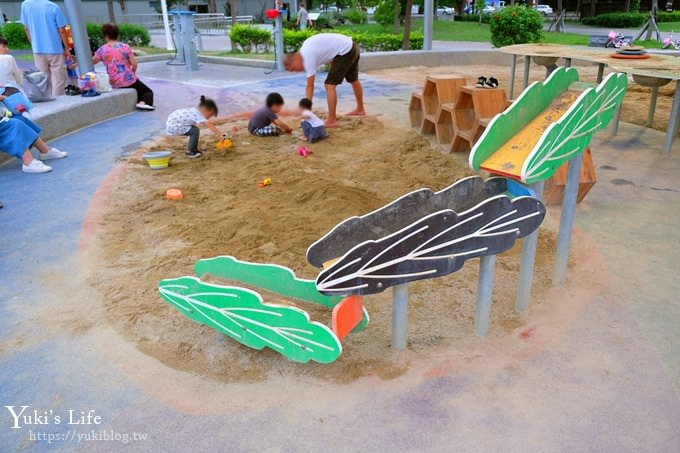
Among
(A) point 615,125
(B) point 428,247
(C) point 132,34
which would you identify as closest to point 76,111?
(B) point 428,247

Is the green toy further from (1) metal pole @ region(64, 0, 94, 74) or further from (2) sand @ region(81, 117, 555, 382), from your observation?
(1) metal pole @ region(64, 0, 94, 74)

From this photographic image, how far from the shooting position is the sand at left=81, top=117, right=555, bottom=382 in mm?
2631

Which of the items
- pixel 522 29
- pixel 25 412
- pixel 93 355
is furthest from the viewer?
pixel 522 29

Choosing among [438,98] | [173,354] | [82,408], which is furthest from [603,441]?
[438,98]

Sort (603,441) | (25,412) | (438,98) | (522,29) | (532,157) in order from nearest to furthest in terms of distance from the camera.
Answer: (603,441), (25,412), (532,157), (438,98), (522,29)

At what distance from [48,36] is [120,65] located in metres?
1.01

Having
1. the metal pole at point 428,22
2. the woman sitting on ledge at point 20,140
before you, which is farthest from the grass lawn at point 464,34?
the woman sitting on ledge at point 20,140

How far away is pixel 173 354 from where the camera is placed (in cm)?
262

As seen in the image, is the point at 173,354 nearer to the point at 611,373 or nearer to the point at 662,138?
the point at 611,373

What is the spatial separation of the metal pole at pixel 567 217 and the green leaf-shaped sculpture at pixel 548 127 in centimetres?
15

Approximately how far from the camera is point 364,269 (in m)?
2.22

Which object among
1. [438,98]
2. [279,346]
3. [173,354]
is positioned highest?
[438,98]

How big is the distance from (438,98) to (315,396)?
4.61 metres

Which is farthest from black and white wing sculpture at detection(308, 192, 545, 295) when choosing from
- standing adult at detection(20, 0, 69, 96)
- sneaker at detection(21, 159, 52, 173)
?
standing adult at detection(20, 0, 69, 96)
